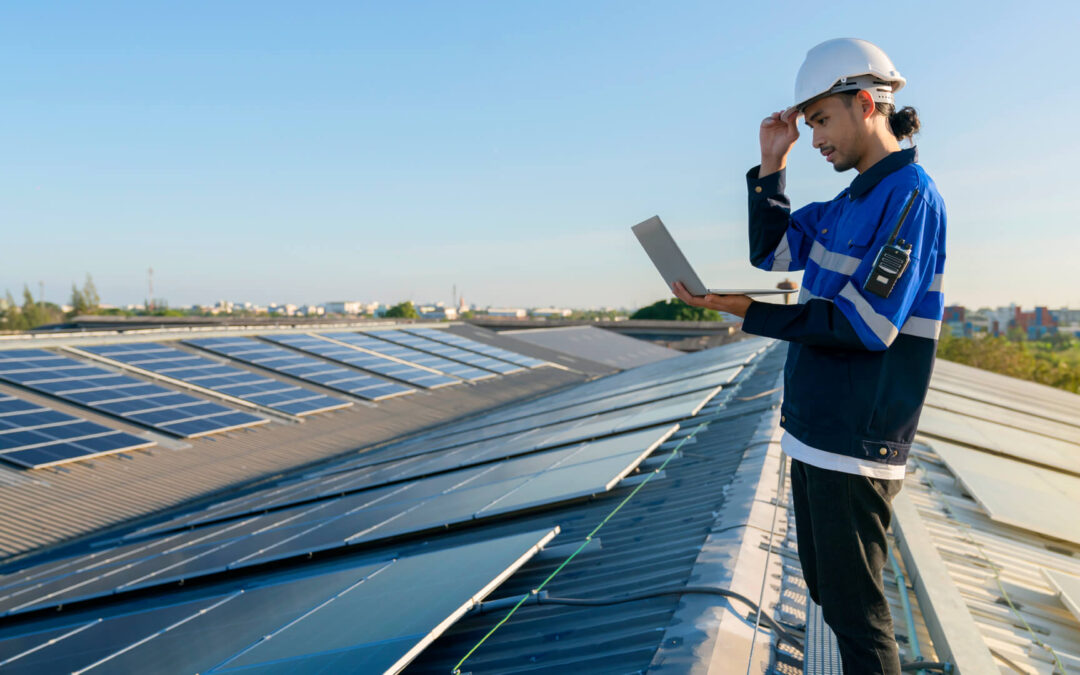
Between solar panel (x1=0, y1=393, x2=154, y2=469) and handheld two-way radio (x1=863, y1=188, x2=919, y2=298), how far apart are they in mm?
14681

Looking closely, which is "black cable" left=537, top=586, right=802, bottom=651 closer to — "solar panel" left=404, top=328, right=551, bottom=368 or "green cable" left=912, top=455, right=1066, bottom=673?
"green cable" left=912, top=455, right=1066, bottom=673

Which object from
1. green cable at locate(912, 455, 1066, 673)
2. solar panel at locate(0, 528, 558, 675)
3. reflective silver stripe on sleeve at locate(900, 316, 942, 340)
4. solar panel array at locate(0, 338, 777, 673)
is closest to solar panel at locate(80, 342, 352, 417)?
solar panel array at locate(0, 338, 777, 673)

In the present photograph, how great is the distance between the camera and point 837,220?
2.84 metres

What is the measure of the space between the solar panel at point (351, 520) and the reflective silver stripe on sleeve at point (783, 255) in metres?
3.40

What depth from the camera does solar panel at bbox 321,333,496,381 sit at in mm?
28281

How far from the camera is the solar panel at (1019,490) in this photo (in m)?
5.34

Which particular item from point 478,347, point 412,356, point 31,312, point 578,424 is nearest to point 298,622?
point 578,424

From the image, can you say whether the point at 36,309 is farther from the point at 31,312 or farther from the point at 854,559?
the point at 854,559

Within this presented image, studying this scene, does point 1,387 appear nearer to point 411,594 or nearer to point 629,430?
point 629,430

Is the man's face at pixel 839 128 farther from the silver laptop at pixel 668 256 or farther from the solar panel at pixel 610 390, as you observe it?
the solar panel at pixel 610 390

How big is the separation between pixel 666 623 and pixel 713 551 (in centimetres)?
87

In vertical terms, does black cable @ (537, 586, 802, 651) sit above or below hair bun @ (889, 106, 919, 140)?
below

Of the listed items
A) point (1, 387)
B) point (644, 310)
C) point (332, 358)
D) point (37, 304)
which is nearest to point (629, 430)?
point (1, 387)

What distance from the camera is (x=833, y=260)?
2693mm
